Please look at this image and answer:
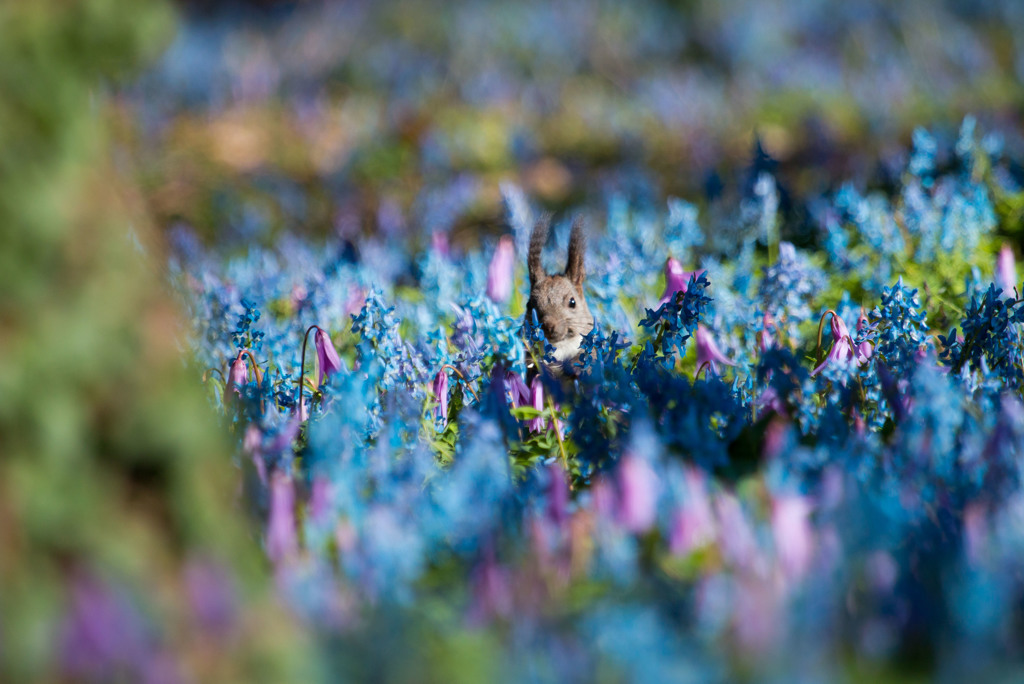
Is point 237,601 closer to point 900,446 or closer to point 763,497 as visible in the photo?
point 763,497

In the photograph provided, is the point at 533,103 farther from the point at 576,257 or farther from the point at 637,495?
the point at 637,495

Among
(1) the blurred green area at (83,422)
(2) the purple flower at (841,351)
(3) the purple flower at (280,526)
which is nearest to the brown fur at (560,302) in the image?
(2) the purple flower at (841,351)

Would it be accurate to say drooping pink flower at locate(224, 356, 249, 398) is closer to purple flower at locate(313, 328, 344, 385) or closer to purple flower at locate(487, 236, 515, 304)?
purple flower at locate(313, 328, 344, 385)

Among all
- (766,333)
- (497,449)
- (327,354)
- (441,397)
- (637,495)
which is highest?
(766,333)

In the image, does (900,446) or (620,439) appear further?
(620,439)

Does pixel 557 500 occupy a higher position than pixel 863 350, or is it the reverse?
pixel 863 350

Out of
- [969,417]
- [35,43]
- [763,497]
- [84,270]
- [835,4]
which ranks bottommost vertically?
[763,497]

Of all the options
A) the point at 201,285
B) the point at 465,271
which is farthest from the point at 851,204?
the point at 201,285

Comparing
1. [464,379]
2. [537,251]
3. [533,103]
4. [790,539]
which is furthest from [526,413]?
[533,103]
